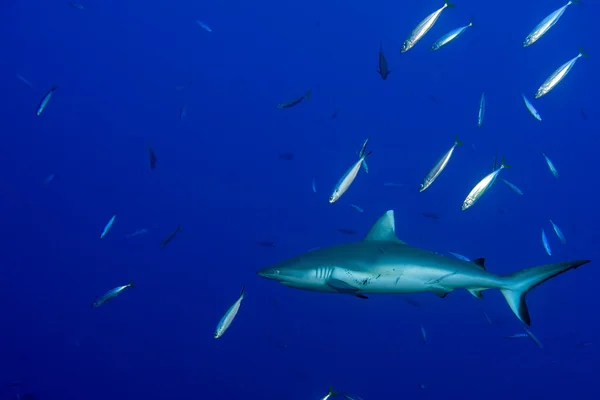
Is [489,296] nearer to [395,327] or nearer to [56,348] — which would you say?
[395,327]

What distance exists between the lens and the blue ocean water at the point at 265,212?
1855cm

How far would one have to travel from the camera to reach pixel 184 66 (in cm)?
2984

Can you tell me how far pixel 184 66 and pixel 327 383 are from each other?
21681mm

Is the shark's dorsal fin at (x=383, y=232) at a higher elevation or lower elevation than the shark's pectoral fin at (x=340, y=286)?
higher

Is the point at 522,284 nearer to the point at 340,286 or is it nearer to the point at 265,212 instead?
the point at 340,286

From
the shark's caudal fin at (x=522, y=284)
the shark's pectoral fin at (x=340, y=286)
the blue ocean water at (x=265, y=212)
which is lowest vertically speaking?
the blue ocean water at (x=265, y=212)

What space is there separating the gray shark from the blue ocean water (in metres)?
14.7

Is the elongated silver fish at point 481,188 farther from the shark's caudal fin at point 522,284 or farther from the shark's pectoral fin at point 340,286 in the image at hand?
the shark's pectoral fin at point 340,286

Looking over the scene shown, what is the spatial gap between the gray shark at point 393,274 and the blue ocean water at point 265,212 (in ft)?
48.2

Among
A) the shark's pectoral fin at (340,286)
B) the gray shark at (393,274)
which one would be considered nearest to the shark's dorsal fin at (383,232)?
the gray shark at (393,274)

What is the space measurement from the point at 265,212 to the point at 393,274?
22.9 meters

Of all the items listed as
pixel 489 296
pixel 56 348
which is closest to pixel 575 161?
pixel 489 296

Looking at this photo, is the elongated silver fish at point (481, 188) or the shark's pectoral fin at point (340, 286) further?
the elongated silver fish at point (481, 188)

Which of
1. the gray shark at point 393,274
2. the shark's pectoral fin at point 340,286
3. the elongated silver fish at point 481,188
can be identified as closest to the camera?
the shark's pectoral fin at point 340,286
